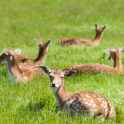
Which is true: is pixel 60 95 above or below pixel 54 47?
above

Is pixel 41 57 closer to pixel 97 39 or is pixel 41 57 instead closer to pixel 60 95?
pixel 97 39

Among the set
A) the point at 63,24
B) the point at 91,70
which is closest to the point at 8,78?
the point at 91,70

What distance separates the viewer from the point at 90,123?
6805mm

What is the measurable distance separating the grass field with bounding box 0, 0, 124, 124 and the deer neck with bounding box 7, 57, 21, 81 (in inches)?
8.8

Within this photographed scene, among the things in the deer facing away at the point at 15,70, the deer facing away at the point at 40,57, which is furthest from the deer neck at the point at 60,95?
the deer facing away at the point at 40,57

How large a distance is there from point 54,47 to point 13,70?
5.11 meters

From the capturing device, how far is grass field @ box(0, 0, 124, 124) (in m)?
7.59

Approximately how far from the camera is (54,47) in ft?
52.0

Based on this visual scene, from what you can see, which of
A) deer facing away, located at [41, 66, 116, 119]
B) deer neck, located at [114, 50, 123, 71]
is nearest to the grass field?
deer facing away, located at [41, 66, 116, 119]

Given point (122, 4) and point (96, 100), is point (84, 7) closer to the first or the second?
point (122, 4)

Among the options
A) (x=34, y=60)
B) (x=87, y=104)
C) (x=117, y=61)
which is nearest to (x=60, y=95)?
(x=87, y=104)

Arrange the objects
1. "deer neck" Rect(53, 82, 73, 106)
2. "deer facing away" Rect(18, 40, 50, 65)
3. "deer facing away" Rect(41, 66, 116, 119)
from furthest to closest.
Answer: "deer facing away" Rect(18, 40, 50, 65) → "deer neck" Rect(53, 82, 73, 106) → "deer facing away" Rect(41, 66, 116, 119)

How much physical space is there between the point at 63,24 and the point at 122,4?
286 inches

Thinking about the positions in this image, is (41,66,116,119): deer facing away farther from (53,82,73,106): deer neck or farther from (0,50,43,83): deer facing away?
(0,50,43,83): deer facing away
